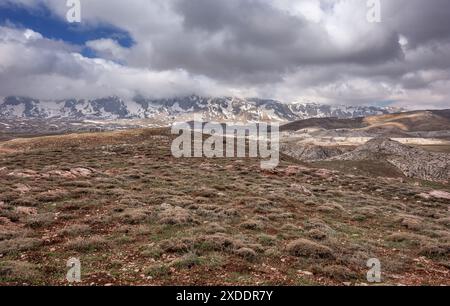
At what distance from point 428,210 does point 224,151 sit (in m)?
35.1

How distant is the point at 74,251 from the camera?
45.4 feet

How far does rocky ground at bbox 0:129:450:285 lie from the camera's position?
12156mm

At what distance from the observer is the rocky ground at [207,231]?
1216 cm

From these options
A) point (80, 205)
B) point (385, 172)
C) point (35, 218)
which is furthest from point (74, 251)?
point (385, 172)

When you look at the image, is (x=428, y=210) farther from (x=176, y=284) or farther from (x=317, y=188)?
(x=176, y=284)

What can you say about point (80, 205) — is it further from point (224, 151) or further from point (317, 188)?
point (224, 151)

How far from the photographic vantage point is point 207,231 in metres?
16.5

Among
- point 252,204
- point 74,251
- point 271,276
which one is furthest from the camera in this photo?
point 252,204

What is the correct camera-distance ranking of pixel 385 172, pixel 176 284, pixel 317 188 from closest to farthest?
pixel 176 284 < pixel 317 188 < pixel 385 172

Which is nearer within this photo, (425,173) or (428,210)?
(428,210)

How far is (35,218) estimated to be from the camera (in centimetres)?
1767

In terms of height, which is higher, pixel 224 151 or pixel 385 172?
pixel 224 151

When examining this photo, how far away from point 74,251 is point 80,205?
25.2ft
